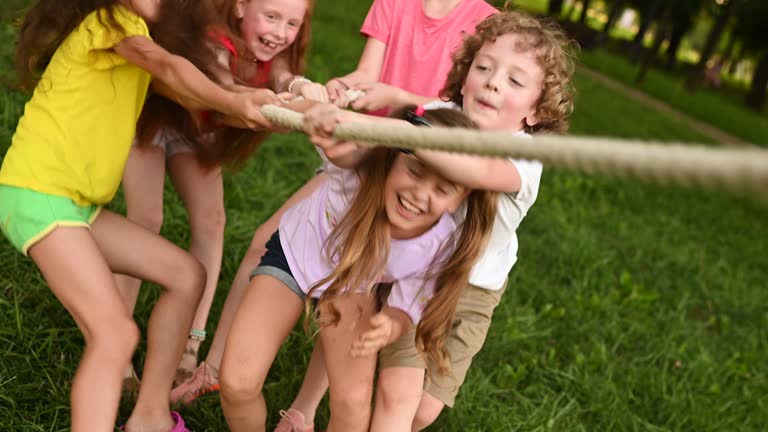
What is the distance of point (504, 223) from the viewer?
2.23 metres

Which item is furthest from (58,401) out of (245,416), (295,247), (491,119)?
(491,119)

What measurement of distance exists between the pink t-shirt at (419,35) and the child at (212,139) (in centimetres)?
26

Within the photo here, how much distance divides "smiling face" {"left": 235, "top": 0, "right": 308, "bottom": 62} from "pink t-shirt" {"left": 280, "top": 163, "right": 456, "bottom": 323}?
19.3 inches

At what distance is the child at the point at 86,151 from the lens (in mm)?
2020

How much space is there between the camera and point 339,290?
2.17 m

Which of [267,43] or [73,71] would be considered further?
[267,43]

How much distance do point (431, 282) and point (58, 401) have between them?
121 cm

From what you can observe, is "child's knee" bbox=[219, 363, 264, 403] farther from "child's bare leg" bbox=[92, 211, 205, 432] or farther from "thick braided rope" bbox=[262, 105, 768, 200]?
"thick braided rope" bbox=[262, 105, 768, 200]

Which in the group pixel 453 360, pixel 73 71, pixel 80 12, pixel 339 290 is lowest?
pixel 453 360

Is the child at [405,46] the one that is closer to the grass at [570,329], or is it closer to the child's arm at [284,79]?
the child's arm at [284,79]

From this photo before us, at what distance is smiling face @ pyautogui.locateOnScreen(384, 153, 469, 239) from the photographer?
2.06 m

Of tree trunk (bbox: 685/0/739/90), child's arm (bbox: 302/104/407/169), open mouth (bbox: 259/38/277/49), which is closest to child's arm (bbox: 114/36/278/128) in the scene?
child's arm (bbox: 302/104/407/169)

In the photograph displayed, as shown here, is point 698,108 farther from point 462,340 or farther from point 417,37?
point 462,340

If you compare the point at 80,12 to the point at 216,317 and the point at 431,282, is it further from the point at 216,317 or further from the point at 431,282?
the point at 216,317
